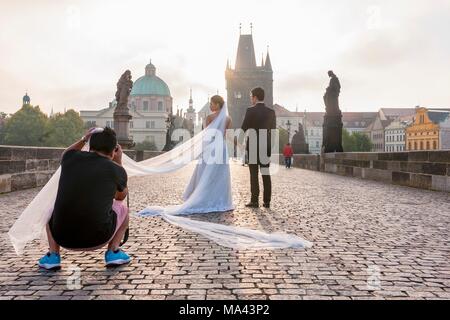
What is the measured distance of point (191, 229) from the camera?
6.06 metres

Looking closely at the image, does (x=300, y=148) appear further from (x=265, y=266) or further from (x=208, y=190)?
(x=265, y=266)

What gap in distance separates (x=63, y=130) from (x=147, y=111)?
36.2 m

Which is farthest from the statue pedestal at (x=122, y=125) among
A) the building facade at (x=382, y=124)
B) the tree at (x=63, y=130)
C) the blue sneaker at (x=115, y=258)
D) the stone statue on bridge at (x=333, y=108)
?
the building facade at (x=382, y=124)

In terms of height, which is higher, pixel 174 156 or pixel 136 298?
pixel 174 156

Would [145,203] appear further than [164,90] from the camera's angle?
No

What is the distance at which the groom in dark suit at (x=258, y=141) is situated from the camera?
834cm

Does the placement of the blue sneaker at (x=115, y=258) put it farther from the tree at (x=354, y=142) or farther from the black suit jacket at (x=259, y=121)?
the tree at (x=354, y=142)

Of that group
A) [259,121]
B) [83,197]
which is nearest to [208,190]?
[259,121]

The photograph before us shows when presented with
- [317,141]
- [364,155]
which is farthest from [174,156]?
[317,141]

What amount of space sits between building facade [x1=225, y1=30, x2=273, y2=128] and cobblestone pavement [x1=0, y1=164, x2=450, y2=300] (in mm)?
95813

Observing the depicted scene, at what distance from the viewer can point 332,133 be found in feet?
75.9

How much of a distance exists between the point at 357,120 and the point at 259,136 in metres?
137

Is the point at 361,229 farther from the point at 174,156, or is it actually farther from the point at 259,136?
the point at 174,156

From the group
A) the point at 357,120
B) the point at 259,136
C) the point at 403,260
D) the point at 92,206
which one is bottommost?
the point at 403,260
